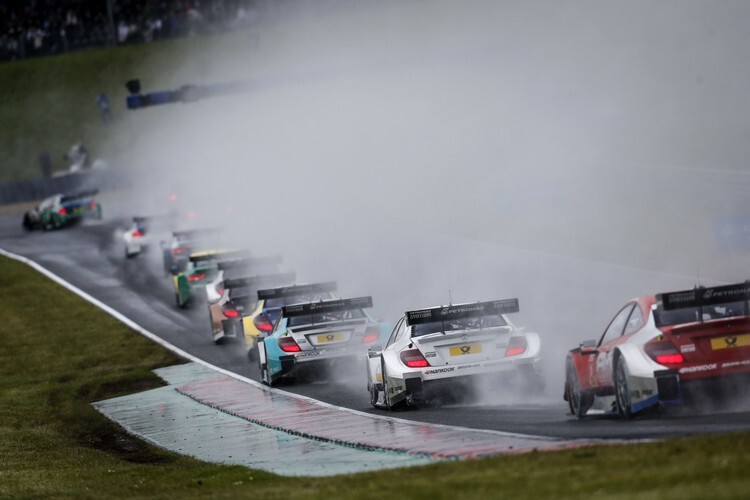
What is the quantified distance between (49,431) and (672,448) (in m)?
11.0

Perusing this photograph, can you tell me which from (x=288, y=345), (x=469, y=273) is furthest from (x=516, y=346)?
(x=469, y=273)

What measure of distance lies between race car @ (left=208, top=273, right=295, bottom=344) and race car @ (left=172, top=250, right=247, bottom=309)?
4207 millimetres

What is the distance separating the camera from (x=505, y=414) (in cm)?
1277

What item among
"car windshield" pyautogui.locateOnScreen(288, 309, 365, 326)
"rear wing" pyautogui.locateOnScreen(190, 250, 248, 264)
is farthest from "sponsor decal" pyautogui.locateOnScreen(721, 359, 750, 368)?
"rear wing" pyautogui.locateOnScreen(190, 250, 248, 264)

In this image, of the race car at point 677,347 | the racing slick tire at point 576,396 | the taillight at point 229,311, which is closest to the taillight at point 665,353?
the race car at point 677,347

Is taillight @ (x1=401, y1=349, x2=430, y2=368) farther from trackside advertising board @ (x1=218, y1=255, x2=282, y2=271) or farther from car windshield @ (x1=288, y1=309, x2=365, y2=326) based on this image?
trackside advertising board @ (x1=218, y1=255, x2=282, y2=271)

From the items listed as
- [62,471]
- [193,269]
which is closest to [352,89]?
[193,269]

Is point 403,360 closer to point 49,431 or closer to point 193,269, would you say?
point 49,431

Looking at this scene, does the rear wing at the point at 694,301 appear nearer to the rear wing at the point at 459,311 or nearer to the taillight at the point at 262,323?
the rear wing at the point at 459,311

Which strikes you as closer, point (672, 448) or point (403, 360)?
point (672, 448)

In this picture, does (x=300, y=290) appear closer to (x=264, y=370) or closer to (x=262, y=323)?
(x=262, y=323)

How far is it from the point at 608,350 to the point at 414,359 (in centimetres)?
296

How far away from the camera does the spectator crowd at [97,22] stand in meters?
67.4

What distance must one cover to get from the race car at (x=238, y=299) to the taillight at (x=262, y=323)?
7.73 feet
